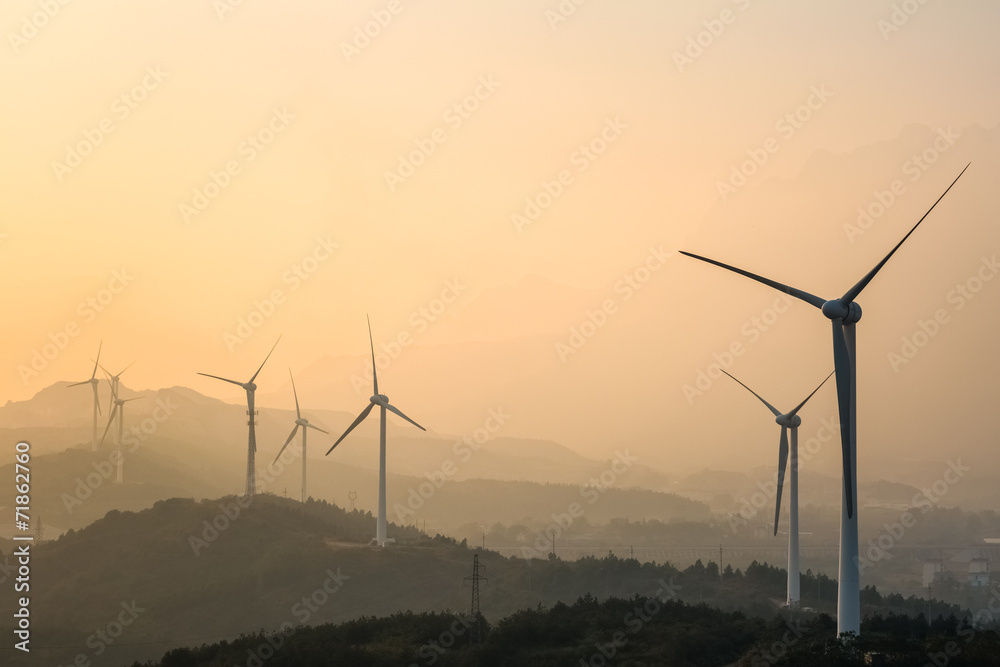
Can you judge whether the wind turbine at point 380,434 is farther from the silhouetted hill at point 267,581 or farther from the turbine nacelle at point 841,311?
the turbine nacelle at point 841,311

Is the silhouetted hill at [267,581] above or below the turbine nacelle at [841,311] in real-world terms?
below

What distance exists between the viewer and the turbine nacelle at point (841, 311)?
6238 cm

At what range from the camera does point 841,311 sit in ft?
204

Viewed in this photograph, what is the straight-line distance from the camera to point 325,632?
86562 millimetres

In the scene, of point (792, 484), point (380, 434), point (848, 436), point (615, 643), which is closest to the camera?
point (848, 436)

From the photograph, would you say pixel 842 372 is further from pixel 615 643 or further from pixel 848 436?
pixel 615 643

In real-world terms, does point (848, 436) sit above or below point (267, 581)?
above

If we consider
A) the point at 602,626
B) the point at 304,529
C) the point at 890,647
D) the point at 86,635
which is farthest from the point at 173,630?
the point at 890,647

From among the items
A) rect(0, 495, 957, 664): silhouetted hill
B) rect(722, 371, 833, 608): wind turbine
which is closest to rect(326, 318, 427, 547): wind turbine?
rect(0, 495, 957, 664): silhouetted hill

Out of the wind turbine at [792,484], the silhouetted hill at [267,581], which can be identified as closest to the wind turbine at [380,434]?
the silhouetted hill at [267,581]

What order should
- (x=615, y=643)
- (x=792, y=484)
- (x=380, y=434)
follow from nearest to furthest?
(x=615, y=643) → (x=792, y=484) → (x=380, y=434)

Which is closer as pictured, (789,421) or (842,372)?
(842,372)

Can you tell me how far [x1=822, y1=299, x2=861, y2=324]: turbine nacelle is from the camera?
62.4m

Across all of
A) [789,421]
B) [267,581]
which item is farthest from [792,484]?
[267,581]
